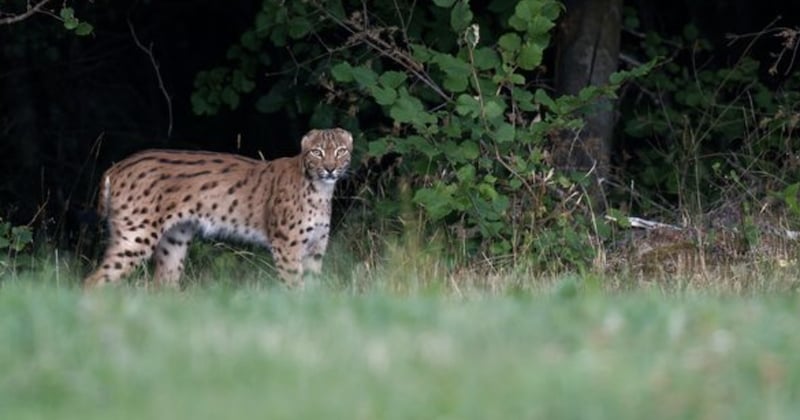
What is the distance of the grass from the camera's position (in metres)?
6.11

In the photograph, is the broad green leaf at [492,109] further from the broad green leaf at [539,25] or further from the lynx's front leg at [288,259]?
the lynx's front leg at [288,259]

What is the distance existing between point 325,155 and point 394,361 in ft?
22.6

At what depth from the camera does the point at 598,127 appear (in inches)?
602

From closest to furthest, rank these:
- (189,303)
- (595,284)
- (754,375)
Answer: (754,375) < (189,303) < (595,284)

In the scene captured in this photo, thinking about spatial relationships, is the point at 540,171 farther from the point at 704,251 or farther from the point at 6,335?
the point at 6,335

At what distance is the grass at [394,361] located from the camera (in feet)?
20.0

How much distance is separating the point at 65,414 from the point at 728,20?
1364 cm

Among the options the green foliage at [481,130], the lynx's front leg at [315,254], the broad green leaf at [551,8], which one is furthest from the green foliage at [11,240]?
the broad green leaf at [551,8]

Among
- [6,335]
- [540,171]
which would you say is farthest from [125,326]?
[540,171]

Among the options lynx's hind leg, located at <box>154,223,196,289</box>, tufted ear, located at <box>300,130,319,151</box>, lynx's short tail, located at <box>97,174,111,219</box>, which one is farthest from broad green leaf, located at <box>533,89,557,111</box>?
lynx's short tail, located at <box>97,174,111,219</box>

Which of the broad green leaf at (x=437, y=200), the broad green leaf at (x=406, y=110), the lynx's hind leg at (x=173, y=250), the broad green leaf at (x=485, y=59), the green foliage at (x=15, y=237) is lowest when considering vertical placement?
the lynx's hind leg at (x=173, y=250)

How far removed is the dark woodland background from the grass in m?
9.48

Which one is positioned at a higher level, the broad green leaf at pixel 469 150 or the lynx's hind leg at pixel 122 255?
the broad green leaf at pixel 469 150

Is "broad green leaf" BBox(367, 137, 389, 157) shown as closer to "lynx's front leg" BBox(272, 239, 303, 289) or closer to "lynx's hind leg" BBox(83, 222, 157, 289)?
"lynx's front leg" BBox(272, 239, 303, 289)
